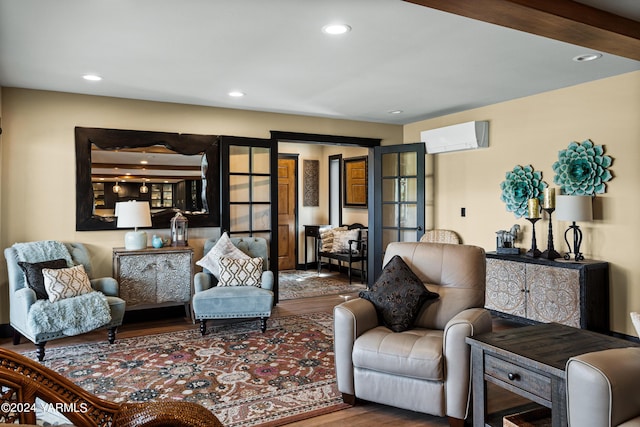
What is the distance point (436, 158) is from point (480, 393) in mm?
4232

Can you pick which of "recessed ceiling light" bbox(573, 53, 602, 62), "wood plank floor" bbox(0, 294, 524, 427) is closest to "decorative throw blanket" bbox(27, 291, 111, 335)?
"wood plank floor" bbox(0, 294, 524, 427)

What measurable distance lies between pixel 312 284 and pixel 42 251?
3.82 meters

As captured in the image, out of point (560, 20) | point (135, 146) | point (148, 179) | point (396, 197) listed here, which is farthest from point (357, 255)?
point (560, 20)

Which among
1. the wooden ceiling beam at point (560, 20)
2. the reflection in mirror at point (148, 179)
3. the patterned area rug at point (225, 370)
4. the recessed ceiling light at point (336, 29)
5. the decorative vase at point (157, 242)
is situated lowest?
the patterned area rug at point (225, 370)

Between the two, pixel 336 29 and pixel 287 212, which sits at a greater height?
pixel 336 29

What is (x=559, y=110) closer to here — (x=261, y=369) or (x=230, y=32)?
(x=230, y=32)

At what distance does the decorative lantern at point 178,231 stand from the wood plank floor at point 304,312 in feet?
2.56

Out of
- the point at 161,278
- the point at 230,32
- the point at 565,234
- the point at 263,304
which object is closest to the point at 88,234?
the point at 161,278

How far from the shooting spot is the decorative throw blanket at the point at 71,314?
141 inches

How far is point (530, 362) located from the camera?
2.03 m

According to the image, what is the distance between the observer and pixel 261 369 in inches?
135

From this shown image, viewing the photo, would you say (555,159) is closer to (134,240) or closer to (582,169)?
(582,169)

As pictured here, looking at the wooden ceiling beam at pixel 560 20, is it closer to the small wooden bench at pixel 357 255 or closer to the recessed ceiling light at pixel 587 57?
the recessed ceiling light at pixel 587 57

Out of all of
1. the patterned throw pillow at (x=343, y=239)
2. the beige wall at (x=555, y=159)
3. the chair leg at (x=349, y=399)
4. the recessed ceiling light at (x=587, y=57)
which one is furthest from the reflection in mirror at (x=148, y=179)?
the recessed ceiling light at (x=587, y=57)
